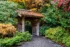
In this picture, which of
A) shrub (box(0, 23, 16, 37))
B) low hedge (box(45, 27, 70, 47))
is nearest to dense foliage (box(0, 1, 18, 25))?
shrub (box(0, 23, 16, 37))

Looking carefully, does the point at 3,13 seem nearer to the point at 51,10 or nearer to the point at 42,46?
the point at 42,46

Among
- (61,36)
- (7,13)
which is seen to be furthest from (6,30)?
(61,36)

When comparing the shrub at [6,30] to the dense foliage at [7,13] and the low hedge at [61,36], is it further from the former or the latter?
the low hedge at [61,36]

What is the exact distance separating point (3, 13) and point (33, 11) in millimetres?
5907

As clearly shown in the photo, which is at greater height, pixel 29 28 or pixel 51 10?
pixel 51 10

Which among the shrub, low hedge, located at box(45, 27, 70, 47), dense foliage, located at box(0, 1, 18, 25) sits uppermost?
dense foliage, located at box(0, 1, 18, 25)

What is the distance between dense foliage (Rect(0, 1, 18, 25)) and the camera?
1825cm

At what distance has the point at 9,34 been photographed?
1633 centimetres

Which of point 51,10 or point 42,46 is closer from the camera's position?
point 42,46

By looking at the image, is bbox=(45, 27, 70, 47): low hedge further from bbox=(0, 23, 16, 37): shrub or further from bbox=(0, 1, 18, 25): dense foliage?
bbox=(0, 23, 16, 37): shrub

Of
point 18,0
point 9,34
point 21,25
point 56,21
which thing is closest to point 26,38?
point 9,34

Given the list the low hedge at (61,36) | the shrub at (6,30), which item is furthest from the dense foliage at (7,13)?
the low hedge at (61,36)

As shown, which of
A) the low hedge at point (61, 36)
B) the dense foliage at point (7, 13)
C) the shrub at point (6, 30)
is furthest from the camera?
the dense foliage at point (7, 13)

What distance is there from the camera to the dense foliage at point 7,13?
719 inches
